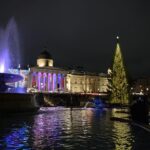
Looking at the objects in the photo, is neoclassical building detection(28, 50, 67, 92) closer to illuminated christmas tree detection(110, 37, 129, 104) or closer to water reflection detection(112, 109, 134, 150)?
illuminated christmas tree detection(110, 37, 129, 104)

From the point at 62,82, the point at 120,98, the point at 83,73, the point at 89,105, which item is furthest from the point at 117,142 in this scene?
the point at 83,73

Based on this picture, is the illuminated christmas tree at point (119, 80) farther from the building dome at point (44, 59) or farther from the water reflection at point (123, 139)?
the building dome at point (44, 59)

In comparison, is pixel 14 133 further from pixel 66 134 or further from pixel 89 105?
pixel 89 105

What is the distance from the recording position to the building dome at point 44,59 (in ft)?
438

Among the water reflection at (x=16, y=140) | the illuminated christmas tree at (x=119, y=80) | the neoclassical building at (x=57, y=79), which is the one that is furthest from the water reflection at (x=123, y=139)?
the neoclassical building at (x=57, y=79)

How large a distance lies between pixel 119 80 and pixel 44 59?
7604 centimetres

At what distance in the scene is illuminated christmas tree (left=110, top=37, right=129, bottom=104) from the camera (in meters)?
60.1

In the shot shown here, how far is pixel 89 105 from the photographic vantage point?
67.9 meters

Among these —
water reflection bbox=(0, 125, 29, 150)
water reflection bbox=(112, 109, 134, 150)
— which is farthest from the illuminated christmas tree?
water reflection bbox=(0, 125, 29, 150)

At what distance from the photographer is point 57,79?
461 feet

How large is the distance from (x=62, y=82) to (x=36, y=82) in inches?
525

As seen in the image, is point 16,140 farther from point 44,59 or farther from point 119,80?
point 44,59

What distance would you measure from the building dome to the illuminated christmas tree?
7257cm

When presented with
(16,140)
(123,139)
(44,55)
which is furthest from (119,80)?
(44,55)
